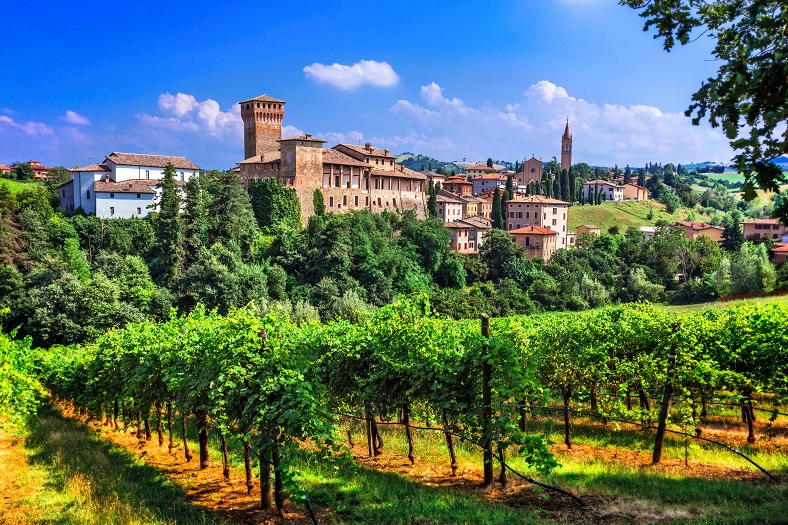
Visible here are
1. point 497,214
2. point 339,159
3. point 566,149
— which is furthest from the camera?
point 566,149

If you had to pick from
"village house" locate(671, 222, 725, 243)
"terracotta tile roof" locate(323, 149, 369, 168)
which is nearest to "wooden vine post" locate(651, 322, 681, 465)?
"terracotta tile roof" locate(323, 149, 369, 168)

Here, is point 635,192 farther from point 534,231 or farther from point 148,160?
point 148,160

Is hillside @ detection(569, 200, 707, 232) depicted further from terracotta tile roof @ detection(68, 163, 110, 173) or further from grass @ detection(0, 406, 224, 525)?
grass @ detection(0, 406, 224, 525)

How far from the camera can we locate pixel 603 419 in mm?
17109

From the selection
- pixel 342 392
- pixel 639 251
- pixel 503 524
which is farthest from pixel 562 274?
pixel 503 524

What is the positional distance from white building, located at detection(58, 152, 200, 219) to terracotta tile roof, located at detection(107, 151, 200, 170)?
3.4 inches

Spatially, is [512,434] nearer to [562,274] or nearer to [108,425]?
[108,425]

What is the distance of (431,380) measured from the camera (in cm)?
1198

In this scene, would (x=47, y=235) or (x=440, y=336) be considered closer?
(x=440, y=336)

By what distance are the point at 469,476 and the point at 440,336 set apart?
284 cm

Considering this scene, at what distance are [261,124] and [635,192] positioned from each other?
310ft

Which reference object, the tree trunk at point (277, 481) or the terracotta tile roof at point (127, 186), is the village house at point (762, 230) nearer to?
the terracotta tile roof at point (127, 186)

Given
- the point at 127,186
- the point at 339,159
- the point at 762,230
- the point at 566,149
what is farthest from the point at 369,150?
the point at 566,149

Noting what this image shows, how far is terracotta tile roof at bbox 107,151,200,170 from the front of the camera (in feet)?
188
